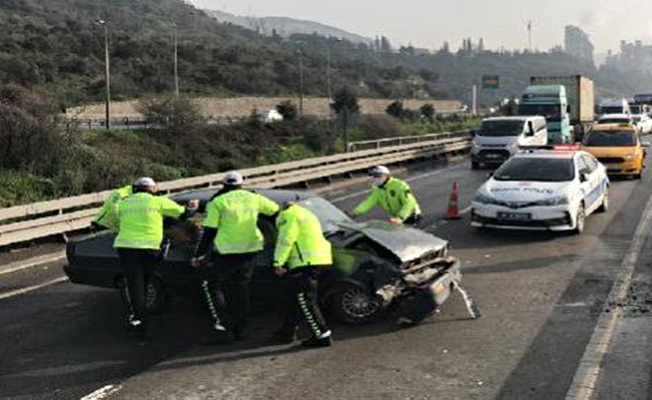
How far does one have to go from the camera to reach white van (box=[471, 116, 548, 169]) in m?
29.8

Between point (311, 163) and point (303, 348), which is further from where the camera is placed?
point (311, 163)

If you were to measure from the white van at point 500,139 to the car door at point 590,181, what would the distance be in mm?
13172

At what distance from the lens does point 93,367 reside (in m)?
6.89

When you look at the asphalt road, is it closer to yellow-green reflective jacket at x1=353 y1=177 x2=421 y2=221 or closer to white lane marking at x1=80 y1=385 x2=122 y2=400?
white lane marking at x1=80 y1=385 x2=122 y2=400

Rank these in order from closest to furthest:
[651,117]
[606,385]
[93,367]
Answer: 1. [606,385]
2. [93,367]
3. [651,117]

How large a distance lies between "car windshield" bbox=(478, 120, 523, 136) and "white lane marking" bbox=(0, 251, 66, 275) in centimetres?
2080

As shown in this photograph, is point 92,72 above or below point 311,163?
above

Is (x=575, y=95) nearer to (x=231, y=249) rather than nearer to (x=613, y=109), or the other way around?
(x=613, y=109)

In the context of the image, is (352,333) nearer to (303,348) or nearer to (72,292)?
(303,348)

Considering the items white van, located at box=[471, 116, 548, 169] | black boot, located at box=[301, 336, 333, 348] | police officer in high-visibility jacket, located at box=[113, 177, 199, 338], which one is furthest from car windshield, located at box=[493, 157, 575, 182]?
white van, located at box=[471, 116, 548, 169]

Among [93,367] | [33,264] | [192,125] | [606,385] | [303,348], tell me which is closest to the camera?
[606,385]

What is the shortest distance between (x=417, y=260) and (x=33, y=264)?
21.6 ft

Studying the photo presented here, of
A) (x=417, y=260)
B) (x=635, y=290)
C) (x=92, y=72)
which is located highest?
(x=92, y=72)

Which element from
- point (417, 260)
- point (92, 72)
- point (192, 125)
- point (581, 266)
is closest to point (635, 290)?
point (581, 266)
